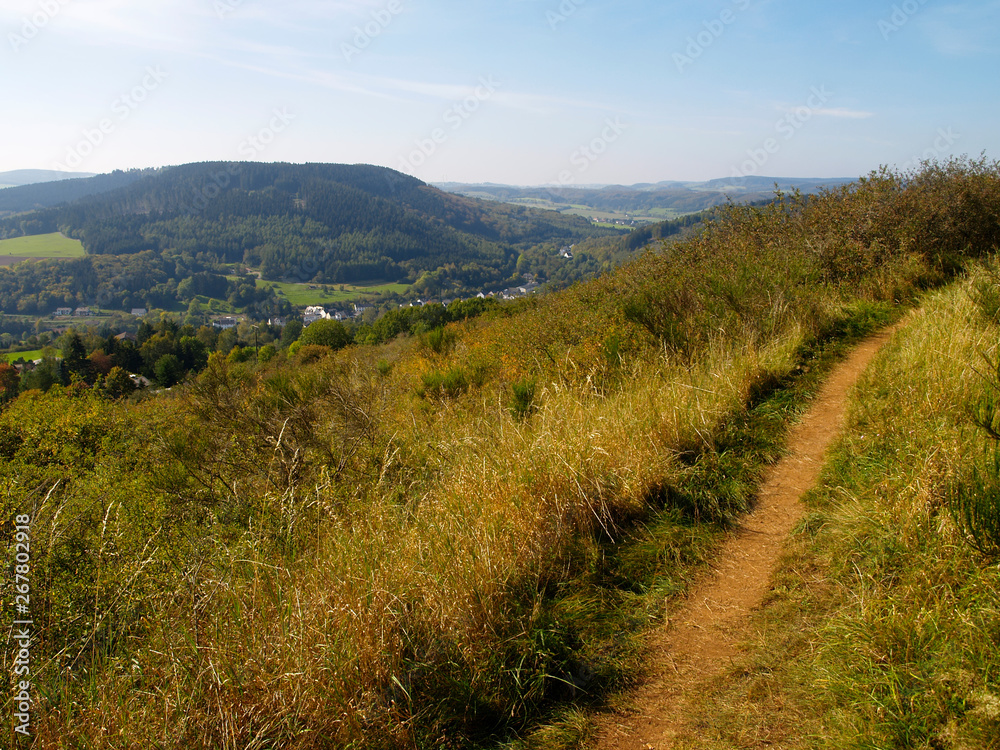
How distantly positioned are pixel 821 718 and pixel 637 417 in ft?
7.52

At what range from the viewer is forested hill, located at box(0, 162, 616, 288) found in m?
121

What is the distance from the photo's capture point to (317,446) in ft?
17.8

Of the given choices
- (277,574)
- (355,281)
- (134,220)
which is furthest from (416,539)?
(134,220)

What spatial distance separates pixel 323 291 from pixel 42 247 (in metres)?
66.5

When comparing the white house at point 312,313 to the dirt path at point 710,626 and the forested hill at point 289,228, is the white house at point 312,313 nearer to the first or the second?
the forested hill at point 289,228

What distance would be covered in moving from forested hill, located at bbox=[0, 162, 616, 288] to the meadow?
4080 inches

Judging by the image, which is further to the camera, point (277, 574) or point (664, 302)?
point (664, 302)

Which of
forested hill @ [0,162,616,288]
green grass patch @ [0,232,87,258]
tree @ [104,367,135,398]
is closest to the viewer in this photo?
tree @ [104,367,135,398]

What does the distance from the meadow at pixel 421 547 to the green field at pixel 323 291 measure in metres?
93.4

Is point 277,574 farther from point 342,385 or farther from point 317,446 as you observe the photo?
point 342,385

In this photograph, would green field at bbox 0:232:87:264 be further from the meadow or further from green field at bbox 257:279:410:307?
the meadow

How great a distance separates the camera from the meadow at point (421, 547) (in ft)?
6.21
